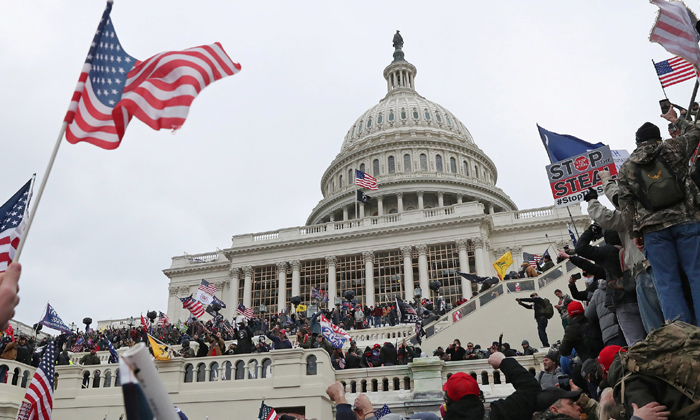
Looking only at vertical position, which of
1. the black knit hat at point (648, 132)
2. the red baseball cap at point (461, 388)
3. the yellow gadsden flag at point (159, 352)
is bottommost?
the red baseball cap at point (461, 388)

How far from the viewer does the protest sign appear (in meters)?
13.1

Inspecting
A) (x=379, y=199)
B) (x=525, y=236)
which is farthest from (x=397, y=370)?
(x=379, y=199)

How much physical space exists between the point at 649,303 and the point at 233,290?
5242 centimetres

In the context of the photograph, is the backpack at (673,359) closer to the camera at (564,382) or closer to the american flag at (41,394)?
the camera at (564,382)

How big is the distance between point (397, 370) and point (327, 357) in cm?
179

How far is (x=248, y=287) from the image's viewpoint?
5644cm

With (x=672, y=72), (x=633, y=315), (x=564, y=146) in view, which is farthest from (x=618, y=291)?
(x=672, y=72)

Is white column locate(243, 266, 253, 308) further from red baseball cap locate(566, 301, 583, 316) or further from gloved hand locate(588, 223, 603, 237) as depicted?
gloved hand locate(588, 223, 603, 237)

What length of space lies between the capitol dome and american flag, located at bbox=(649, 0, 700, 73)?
58.2 m

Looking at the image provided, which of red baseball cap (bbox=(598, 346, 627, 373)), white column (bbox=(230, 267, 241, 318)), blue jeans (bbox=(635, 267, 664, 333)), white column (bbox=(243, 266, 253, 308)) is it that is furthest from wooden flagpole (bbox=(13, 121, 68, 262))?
white column (bbox=(230, 267, 241, 318))

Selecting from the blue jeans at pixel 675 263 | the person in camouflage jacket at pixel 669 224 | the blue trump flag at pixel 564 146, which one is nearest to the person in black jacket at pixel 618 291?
the person in camouflage jacket at pixel 669 224

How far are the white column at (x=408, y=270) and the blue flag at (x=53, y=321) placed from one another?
94.0 feet

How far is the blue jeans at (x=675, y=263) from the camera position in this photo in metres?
5.95

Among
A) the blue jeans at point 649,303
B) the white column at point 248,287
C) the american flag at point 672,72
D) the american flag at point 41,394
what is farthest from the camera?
the white column at point 248,287
